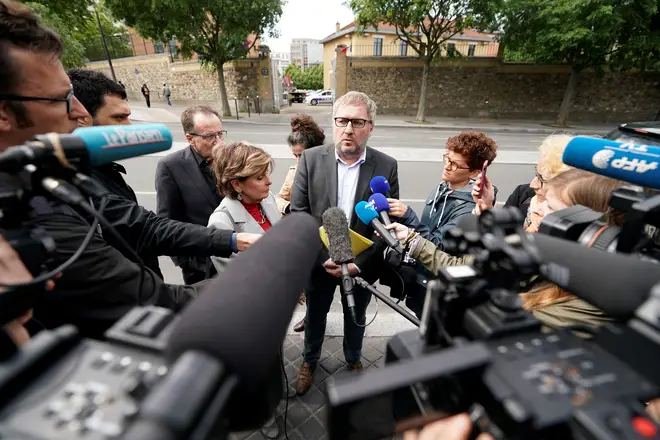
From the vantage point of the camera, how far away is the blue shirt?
244 cm

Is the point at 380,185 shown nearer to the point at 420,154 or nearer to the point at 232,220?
the point at 232,220

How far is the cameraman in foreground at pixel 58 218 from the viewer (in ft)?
3.29

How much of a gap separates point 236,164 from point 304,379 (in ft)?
5.31

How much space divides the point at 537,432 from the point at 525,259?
277 mm

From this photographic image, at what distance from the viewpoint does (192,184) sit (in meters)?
2.47

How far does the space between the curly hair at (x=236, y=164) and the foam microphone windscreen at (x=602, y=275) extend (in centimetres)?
162

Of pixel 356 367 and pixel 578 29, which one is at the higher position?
pixel 578 29

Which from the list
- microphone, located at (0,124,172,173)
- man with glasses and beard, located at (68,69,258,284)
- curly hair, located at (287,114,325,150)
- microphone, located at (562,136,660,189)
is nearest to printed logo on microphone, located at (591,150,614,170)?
microphone, located at (562,136,660,189)

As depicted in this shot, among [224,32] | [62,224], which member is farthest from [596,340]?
[224,32]

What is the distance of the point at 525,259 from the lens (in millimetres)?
591

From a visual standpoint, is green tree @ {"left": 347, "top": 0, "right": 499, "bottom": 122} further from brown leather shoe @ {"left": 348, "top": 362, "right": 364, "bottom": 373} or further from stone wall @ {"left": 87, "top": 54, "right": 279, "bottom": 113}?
brown leather shoe @ {"left": 348, "top": 362, "right": 364, "bottom": 373}

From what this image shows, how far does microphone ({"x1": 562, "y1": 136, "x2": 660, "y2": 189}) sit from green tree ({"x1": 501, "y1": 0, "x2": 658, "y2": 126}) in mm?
17900

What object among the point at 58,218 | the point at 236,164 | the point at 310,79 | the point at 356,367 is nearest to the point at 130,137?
the point at 58,218

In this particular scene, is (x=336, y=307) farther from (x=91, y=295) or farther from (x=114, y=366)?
(x=114, y=366)
